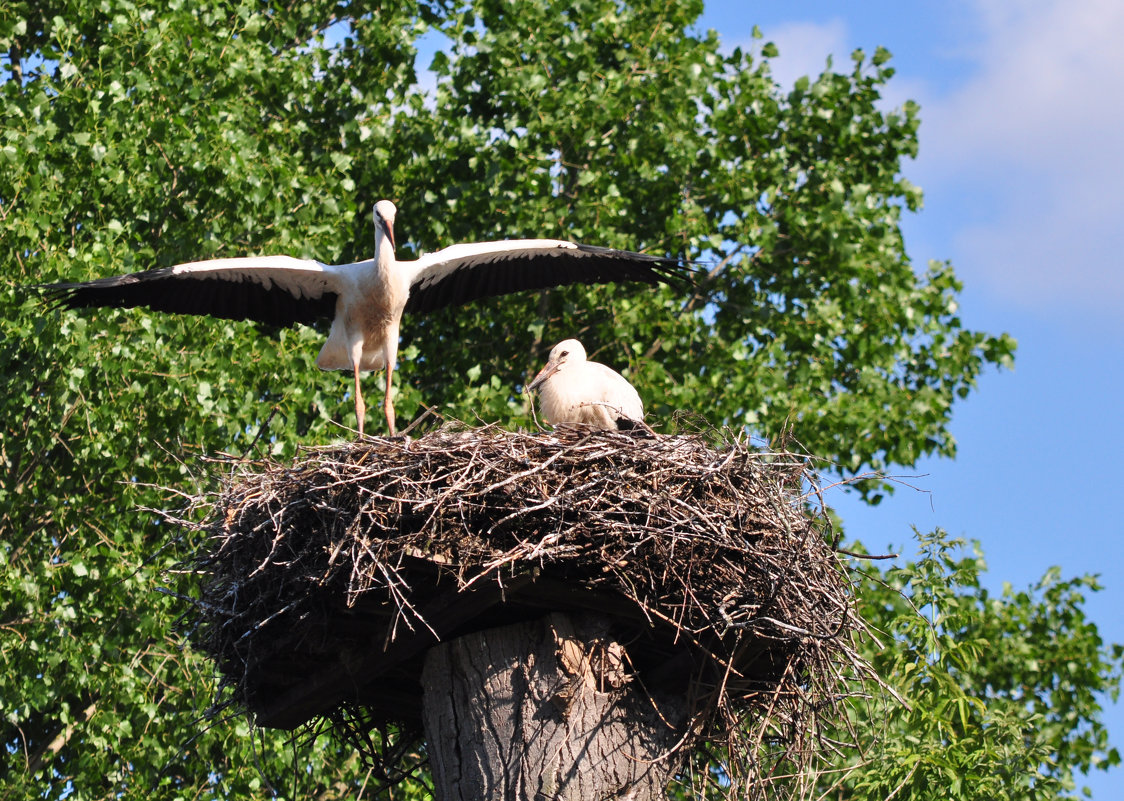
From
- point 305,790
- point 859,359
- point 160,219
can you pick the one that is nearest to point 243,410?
point 160,219

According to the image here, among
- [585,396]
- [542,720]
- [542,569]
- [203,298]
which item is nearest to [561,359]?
[585,396]

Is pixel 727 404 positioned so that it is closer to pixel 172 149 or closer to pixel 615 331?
pixel 615 331

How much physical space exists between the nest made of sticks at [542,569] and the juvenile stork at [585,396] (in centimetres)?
145

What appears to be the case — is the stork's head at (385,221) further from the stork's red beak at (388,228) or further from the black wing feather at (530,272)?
the black wing feather at (530,272)

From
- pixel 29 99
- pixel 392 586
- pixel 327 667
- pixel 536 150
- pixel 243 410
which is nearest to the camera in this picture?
pixel 392 586

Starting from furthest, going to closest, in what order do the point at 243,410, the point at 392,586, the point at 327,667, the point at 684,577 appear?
the point at 243,410 < the point at 327,667 < the point at 684,577 < the point at 392,586

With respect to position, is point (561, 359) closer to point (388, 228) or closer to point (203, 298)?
point (388, 228)

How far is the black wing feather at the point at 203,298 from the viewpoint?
7430mm

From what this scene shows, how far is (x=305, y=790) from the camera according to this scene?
9.78 m

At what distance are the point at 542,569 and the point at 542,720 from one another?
0.58 m

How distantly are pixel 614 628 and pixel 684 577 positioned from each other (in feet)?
1.54

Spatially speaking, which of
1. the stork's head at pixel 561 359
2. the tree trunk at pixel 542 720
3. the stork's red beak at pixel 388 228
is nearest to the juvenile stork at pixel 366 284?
the stork's red beak at pixel 388 228

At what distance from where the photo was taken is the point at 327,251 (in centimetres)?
1118

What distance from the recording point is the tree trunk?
197 inches
